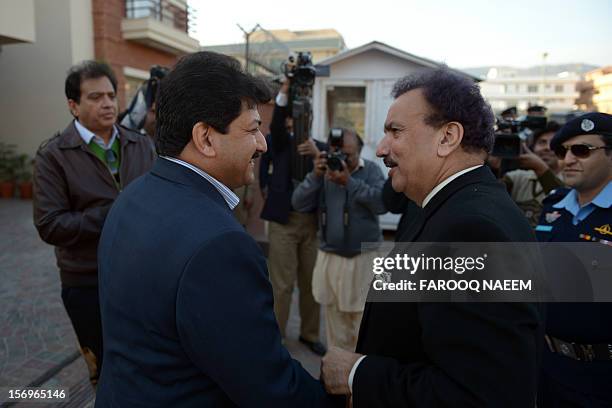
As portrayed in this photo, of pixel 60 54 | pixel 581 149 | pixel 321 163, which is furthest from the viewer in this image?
pixel 60 54

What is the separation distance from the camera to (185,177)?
49.6 inches

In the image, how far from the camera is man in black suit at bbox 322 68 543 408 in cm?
105

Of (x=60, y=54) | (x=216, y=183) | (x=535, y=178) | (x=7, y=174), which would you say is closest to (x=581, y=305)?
(x=216, y=183)

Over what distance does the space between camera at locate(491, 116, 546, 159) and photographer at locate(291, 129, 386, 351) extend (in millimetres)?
945

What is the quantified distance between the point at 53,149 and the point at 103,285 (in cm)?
141

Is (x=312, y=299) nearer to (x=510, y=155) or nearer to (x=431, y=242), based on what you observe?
(x=510, y=155)

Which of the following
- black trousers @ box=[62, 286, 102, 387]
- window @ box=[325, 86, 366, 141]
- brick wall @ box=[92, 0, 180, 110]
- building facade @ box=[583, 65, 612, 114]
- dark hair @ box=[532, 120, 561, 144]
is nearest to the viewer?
black trousers @ box=[62, 286, 102, 387]

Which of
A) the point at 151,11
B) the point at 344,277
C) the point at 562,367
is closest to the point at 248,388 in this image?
the point at 562,367

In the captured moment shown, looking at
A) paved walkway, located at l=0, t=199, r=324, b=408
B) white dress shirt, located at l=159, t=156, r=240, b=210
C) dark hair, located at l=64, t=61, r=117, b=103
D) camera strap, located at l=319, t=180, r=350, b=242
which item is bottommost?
paved walkway, located at l=0, t=199, r=324, b=408

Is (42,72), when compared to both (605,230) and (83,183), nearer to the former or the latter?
(83,183)

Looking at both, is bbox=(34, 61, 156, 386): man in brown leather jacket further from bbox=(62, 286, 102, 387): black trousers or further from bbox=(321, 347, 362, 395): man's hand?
bbox=(321, 347, 362, 395): man's hand

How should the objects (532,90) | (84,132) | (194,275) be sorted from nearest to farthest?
(194,275) → (84,132) → (532,90)

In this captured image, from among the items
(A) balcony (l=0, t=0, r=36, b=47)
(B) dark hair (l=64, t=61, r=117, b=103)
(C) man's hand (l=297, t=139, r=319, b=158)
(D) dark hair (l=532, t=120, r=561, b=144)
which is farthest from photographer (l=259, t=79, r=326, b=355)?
(A) balcony (l=0, t=0, r=36, b=47)

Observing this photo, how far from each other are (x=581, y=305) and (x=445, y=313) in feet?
4.25
